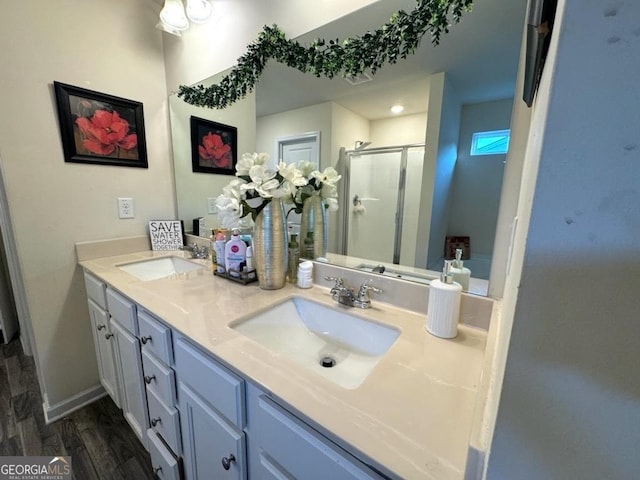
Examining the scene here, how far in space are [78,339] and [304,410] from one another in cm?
174

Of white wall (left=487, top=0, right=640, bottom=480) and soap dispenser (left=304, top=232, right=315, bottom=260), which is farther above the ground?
white wall (left=487, top=0, right=640, bottom=480)

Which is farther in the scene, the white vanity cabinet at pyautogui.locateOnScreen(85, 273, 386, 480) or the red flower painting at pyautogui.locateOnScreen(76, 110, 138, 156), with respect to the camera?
the red flower painting at pyautogui.locateOnScreen(76, 110, 138, 156)

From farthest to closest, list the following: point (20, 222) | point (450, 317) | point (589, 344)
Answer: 1. point (20, 222)
2. point (450, 317)
3. point (589, 344)

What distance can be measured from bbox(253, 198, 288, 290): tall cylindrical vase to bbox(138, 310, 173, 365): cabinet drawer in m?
0.37

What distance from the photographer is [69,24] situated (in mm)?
1287

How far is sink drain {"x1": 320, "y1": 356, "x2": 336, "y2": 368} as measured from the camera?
2.61ft

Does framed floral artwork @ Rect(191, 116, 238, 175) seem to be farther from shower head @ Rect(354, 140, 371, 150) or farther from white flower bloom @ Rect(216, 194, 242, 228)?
shower head @ Rect(354, 140, 371, 150)

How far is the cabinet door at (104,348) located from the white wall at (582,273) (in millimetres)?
1589

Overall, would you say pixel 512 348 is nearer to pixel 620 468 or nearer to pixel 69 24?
pixel 620 468

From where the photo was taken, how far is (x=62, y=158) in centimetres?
133

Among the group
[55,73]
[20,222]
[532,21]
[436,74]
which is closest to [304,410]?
[532,21]

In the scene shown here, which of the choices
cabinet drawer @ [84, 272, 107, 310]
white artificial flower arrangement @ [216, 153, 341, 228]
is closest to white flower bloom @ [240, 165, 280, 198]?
white artificial flower arrangement @ [216, 153, 341, 228]

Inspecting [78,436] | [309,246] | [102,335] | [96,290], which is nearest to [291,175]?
[309,246]

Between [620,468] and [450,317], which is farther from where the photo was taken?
[450,317]
